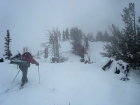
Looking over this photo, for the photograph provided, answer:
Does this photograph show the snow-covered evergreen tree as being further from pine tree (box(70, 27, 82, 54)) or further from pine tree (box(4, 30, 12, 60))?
pine tree (box(70, 27, 82, 54))

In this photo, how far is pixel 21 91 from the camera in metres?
6.25

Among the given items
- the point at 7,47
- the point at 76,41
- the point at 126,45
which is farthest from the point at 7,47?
the point at 126,45

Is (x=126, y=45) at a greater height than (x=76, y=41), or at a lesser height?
lesser

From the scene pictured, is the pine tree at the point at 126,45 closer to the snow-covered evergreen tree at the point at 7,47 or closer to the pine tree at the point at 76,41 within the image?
the pine tree at the point at 76,41

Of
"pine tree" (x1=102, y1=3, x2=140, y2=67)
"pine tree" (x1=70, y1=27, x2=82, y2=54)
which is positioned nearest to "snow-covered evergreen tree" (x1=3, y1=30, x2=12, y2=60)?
"pine tree" (x1=70, y1=27, x2=82, y2=54)

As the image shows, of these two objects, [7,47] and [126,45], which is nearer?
[126,45]

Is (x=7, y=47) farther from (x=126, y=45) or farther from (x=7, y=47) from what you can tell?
(x=126, y=45)

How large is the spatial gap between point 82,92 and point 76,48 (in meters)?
30.9

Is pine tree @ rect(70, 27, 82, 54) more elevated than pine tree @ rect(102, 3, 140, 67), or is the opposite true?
pine tree @ rect(70, 27, 82, 54)

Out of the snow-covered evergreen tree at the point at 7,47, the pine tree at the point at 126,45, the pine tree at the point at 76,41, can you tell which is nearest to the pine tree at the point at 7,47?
the snow-covered evergreen tree at the point at 7,47

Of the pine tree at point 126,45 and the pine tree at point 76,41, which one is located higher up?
Answer: the pine tree at point 76,41

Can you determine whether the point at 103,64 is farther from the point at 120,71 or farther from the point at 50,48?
the point at 50,48

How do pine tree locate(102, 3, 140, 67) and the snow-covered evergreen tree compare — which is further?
the snow-covered evergreen tree

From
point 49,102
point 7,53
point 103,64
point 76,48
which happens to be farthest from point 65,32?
point 49,102
